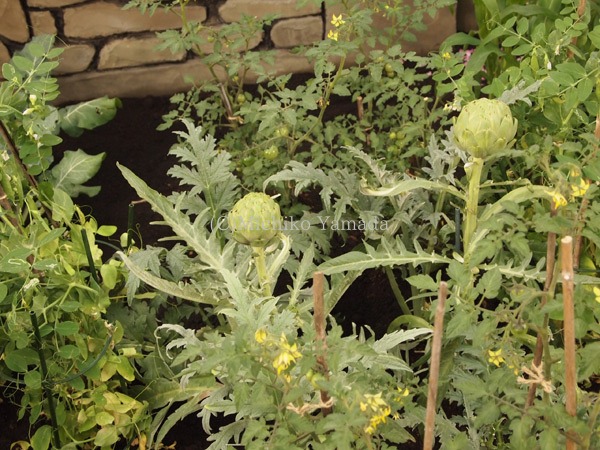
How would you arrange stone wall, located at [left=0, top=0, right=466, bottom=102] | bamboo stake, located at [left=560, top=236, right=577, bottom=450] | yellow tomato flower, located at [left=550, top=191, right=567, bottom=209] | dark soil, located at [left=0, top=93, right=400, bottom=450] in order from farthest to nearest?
stone wall, located at [left=0, top=0, right=466, bottom=102]
dark soil, located at [left=0, top=93, right=400, bottom=450]
yellow tomato flower, located at [left=550, top=191, right=567, bottom=209]
bamboo stake, located at [left=560, top=236, right=577, bottom=450]

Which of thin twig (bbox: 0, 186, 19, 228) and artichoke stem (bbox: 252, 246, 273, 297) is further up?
thin twig (bbox: 0, 186, 19, 228)

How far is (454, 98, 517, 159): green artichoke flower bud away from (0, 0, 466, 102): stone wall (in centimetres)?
136

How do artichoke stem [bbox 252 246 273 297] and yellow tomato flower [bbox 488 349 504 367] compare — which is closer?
yellow tomato flower [bbox 488 349 504 367]

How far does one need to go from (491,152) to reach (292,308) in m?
0.46

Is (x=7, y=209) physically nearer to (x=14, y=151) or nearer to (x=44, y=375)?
(x=14, y=151)

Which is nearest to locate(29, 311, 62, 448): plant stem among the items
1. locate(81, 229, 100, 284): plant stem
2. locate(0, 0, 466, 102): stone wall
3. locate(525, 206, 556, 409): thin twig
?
locate(81, 229, 100, 284): plant stem

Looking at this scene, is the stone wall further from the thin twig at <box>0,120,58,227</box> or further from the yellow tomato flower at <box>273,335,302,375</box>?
the yellow tomato flower at <box>273,335,302,375</box>

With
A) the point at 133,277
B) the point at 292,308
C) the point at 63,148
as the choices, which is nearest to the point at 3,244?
the point at 133,277

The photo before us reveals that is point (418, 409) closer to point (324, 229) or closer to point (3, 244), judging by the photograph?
point (324, 229)

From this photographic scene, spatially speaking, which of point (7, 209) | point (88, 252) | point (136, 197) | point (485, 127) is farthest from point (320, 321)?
point (136, 197)

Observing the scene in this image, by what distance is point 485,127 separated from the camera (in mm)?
1305

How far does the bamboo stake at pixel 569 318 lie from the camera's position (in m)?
0.85

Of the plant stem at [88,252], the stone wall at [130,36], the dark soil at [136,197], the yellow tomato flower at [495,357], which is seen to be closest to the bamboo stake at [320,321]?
the yellow tomato flower at [495,357]

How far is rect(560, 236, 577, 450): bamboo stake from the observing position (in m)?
0.85
